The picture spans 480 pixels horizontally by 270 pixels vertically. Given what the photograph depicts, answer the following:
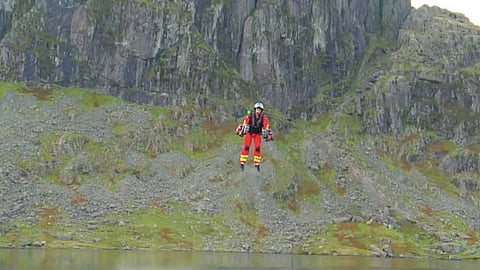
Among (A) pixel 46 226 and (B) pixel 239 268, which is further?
(A) pixel 46 226

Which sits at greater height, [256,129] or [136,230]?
[256,129]

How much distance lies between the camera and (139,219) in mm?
190875

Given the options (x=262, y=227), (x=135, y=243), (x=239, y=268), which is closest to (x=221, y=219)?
(x=262, y=227)

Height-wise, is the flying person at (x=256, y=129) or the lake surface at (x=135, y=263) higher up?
the flying person at (x=256, y=129)

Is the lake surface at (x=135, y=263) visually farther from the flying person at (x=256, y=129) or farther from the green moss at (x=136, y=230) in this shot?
the flying person at (x=256, y=129)

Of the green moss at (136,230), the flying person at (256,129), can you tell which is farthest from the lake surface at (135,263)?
the flying person at (256,129)

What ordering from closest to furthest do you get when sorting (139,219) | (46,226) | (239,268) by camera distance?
(239,268) < (46,226) < (139,219)

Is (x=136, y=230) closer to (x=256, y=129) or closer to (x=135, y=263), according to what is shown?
(x=135, y=263)

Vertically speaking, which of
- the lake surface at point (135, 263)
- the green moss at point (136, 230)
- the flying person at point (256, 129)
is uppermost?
the flying person at point (256, 129)

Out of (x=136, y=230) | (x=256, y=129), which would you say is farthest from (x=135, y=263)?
(x=256, y=129)

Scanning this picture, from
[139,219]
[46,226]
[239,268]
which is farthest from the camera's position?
[139,219]

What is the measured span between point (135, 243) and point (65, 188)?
30775 millimetres

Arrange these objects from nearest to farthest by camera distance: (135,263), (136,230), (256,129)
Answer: (256,129), (135,263), (136,230)

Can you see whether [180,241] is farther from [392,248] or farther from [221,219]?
[392,248]
